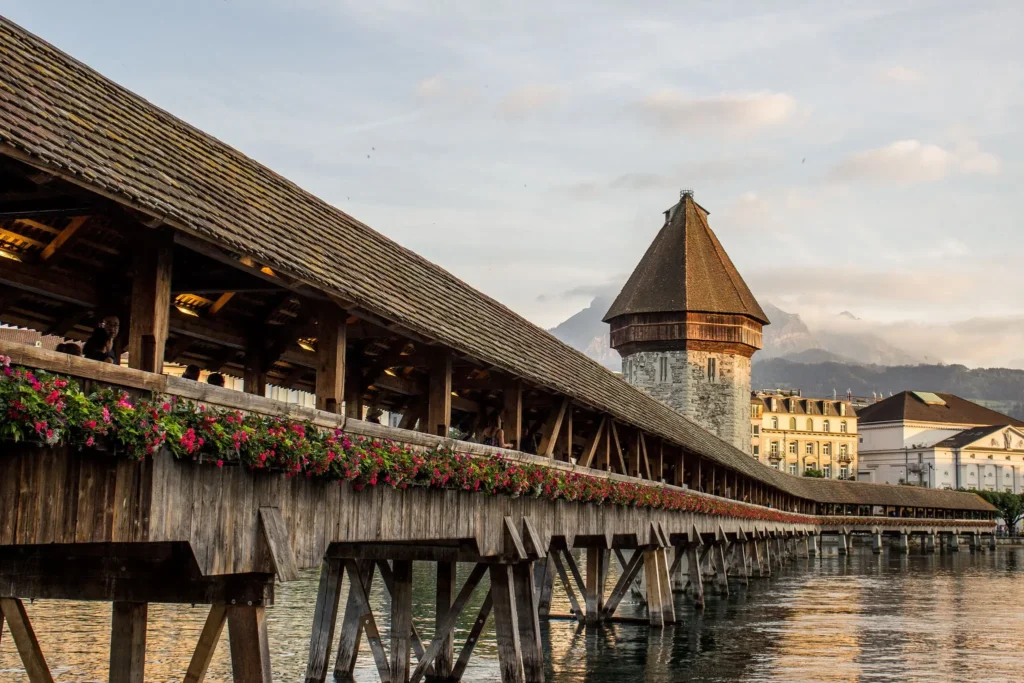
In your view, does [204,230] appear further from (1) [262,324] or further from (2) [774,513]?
(2) [774,513]

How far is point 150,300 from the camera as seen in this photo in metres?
8.13

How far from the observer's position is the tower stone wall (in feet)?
191

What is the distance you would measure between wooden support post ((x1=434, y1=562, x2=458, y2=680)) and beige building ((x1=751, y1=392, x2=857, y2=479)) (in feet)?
314

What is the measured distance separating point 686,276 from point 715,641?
122 ft

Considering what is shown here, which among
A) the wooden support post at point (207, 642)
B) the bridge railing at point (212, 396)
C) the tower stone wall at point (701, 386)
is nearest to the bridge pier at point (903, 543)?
the tower stone wall at point (701, 386)

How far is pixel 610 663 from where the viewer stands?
20594mm

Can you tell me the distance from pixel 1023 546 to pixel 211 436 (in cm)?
8793

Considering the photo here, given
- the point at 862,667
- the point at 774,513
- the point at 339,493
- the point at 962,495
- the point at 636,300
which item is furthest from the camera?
the point at 962,495

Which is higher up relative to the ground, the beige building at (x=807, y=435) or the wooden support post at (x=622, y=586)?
the beige building at (x=807, y=435)

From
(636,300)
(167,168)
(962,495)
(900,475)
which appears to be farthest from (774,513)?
(900,475)

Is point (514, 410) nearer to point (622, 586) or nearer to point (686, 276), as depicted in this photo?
point (622, 586)

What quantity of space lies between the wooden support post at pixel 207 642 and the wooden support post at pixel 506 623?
6103 mm

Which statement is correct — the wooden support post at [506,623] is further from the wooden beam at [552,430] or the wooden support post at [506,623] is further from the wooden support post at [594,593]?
the wooden support post at [594,593]

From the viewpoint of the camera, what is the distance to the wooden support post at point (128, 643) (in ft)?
30.1
